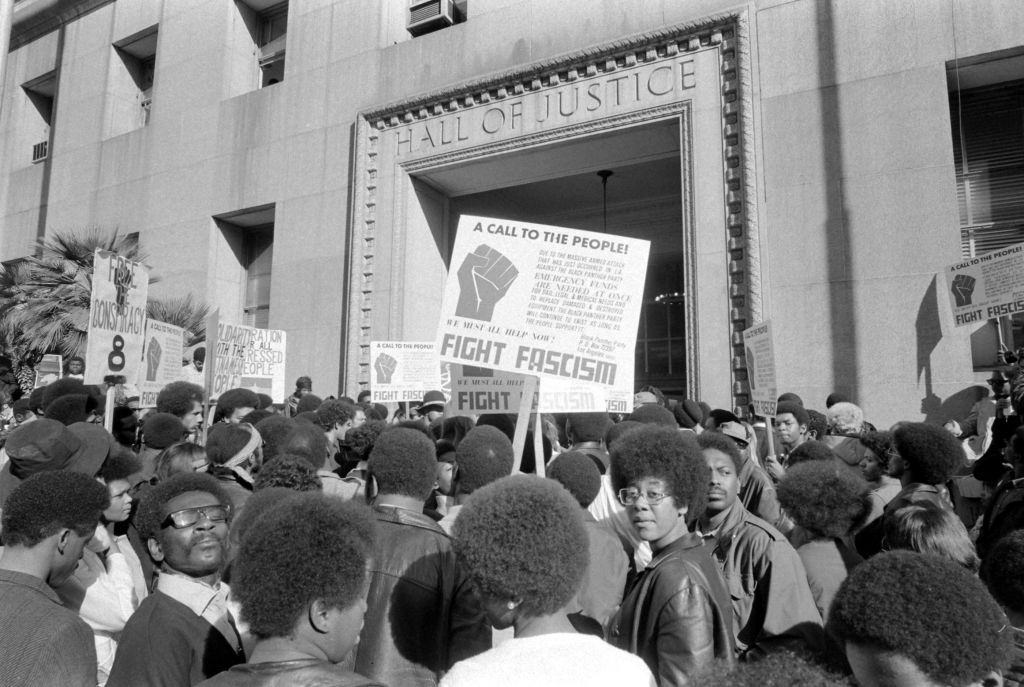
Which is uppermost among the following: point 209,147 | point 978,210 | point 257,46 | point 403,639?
point 257,46

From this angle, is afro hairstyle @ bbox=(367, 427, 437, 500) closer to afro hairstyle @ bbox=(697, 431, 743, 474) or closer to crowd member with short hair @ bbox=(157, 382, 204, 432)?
afro hairstyle @ bbox=(697, 431, 743, 474)

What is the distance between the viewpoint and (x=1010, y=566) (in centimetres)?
206

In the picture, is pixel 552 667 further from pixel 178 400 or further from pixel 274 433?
pixel 178 400

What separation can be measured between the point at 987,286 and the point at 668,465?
21.9ft

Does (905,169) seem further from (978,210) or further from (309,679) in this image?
(309,679)

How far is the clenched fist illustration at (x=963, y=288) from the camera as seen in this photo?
26.3 feet

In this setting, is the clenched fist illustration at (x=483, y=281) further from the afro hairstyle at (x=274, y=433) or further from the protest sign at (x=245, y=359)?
the protest sign at (x=245, y=359)

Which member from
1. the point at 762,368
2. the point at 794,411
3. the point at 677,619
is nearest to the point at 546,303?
the point at 677,619

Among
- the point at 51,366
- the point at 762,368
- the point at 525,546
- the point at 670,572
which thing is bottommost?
the point at 670,572

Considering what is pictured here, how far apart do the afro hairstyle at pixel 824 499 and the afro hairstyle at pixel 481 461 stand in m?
1.21

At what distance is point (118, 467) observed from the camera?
411 cm

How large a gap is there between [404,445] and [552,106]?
963 centimetres

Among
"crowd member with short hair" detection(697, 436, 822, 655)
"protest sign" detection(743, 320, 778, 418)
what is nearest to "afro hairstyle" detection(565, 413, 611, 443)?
"crowd member with short hair" detection(697, 436, 822, 655)

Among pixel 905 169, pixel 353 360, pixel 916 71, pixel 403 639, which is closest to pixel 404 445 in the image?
pixel 403 639
